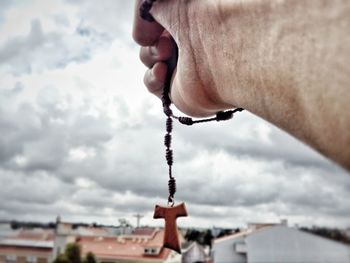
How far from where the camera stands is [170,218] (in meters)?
0.53

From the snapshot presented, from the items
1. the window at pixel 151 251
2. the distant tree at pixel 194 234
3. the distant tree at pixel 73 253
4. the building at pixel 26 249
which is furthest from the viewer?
the distant tree at pixel 194 234

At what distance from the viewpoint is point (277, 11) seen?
0.97 ft

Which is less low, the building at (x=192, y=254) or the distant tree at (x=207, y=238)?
the distant tree at (x=207, y=238)

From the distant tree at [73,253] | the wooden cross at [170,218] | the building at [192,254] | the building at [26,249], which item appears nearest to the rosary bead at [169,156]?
the wooden cross at [170,218]

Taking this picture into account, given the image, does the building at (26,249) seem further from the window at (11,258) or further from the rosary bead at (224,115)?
the rosary bead at (224,115)

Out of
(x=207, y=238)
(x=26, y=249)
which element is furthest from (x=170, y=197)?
(x=207, y=238)

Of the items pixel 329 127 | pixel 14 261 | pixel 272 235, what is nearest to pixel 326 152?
pixel 329 127

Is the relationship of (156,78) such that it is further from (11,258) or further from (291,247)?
(11,258)

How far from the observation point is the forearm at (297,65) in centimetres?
24

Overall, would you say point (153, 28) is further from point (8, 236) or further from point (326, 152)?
point (8, 236)

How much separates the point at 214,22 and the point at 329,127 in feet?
0.63

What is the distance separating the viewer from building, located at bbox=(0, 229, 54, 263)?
17875 millimetres

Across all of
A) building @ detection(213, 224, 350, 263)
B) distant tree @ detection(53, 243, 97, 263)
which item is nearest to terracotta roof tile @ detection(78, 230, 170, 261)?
distant tree @ detection(53, 243, 97, 263)

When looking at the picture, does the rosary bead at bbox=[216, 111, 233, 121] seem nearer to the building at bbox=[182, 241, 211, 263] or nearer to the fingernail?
the fingernail
